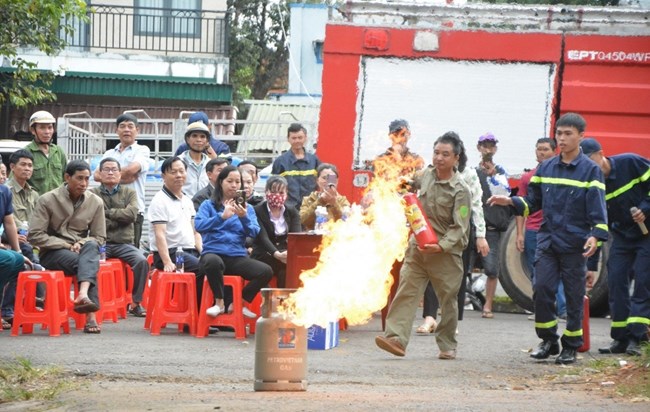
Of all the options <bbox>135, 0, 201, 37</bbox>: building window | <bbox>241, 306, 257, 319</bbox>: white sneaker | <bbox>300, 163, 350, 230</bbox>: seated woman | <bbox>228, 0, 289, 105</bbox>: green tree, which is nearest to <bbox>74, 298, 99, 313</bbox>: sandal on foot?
<bbox>241, 306, 257, 319</bbox>: white sneaker

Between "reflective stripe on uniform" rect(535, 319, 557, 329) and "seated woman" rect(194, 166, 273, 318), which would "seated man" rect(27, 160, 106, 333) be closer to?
"seated woman" rect(194, 166, 273, 318)

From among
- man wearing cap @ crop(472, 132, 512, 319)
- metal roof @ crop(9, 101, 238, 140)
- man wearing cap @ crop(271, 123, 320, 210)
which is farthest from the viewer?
metal roof @ crop(9, 101, 238, 140)

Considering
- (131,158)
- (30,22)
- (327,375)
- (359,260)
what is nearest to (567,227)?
(359,260)

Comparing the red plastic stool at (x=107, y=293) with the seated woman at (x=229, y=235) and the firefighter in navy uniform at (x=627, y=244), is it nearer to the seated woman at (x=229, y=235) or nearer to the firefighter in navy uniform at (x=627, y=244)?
the seated woman at (x=229, y=235)

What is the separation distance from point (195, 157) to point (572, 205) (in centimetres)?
566

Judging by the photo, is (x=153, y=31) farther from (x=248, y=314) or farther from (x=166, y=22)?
(x=248, y=314)

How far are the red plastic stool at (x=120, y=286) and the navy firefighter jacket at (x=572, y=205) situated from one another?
4.99 m

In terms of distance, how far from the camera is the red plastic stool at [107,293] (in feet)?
45.3

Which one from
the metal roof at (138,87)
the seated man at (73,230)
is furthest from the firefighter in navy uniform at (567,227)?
the metal roof at (138,87)

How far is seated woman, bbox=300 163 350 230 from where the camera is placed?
41.8 feet

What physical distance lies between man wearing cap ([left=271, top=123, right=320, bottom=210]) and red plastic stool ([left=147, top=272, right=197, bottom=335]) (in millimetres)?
2241

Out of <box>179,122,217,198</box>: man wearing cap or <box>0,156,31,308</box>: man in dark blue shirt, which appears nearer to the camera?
<box>0,156,31,308</box>: man in dark blue shirt

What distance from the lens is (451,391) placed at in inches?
364

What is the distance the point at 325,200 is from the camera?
1273 cm
